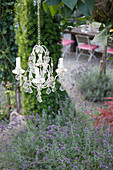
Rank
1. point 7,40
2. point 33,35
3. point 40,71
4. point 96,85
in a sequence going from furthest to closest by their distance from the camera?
1. point 96,85
2. point 7,40
3. point 33,35
4. point 40,71

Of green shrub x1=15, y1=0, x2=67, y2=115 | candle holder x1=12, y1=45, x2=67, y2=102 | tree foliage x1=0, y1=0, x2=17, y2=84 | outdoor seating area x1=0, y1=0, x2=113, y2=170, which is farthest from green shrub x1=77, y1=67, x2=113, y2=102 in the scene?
candle holder x1=12, y1=45, x2=67, y2=102

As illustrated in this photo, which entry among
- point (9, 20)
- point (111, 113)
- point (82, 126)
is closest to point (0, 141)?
point (82, 126)

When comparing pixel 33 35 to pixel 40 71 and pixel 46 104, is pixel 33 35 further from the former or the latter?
pixel 40 71

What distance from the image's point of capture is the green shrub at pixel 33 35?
7.63 feet

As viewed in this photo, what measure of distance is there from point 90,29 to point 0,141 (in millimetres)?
4207

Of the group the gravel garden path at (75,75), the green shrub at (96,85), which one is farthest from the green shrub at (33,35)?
the green shrub at (96,85)

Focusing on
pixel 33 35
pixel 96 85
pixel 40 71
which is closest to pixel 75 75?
pixel 96 85

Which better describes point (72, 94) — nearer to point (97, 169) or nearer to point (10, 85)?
point (10, 85)

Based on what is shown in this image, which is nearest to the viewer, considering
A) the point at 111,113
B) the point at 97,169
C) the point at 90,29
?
the point at 97,169

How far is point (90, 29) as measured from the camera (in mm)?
5637

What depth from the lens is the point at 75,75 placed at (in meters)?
4.34

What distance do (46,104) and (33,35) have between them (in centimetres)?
88

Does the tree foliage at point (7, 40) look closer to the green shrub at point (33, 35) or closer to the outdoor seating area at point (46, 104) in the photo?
the outdoor seating area at point (46, 104)

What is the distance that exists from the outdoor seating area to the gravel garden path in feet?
0.42
